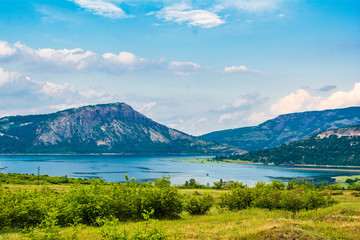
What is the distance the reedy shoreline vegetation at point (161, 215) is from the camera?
2092 cm

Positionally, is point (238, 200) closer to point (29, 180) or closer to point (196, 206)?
point (196, 206)

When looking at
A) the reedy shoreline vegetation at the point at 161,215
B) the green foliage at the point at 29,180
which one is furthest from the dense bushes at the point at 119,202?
the green foliage at the point at 29,180

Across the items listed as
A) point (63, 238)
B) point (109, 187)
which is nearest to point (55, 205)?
point (109, 187)

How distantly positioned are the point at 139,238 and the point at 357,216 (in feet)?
71.6

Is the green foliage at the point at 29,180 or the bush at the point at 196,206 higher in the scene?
the bush at the point at 196,206

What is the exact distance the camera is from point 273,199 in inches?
1473

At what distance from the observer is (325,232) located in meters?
22.0

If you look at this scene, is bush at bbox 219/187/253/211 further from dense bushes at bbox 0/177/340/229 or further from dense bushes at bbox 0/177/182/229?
dense bushes at bbox 0/177/182/229

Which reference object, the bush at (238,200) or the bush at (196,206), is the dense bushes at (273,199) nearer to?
the bush at (238,200)

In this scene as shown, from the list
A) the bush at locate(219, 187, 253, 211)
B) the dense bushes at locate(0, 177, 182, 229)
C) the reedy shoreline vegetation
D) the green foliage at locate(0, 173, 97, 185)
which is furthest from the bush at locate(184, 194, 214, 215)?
the green foliage at locate(0, 173, 97, 185)

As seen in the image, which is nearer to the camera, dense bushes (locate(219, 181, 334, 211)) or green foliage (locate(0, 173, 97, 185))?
dense bushes (locate(219, 181, 334, 211))

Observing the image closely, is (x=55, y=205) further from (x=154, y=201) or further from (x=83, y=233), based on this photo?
(x=154, y=201)

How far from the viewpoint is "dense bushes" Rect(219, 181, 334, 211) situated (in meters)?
36.2

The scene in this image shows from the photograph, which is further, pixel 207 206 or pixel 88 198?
pixel 207 206
